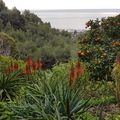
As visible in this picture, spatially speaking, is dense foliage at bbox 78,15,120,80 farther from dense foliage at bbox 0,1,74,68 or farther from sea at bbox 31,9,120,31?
dense foliage at bbox 0,1,74,68

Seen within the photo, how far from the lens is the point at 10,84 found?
1060 cm

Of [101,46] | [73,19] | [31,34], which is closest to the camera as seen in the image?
[101,46]

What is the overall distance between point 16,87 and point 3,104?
76.1 inches

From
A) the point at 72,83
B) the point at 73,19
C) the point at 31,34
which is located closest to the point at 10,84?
the point at 72,83

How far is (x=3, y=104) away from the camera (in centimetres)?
873

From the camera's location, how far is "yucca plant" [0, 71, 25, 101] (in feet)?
34.2

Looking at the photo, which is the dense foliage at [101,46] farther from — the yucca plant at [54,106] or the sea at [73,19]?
the sea at [73,19]

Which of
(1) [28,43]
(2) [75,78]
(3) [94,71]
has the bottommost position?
(1) [28,43]

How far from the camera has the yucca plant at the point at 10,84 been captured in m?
10.4

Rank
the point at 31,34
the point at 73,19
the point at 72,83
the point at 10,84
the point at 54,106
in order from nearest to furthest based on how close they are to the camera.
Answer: the point at 54,106 < the point at 72,83 < the point at 10,84 < the point at 31,34 < the point at 73,19

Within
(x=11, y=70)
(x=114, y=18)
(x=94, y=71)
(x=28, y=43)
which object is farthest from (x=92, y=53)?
(x=28, y=43)

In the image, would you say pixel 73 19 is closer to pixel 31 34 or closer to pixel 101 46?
pixel 31 34

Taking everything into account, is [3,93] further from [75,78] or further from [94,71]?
[94,71]

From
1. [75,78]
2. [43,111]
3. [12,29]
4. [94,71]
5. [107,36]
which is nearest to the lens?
[43,111]
